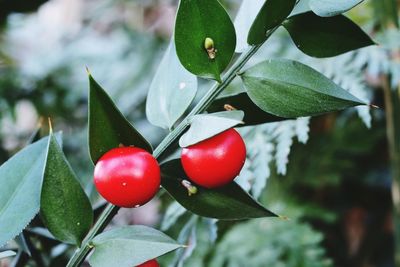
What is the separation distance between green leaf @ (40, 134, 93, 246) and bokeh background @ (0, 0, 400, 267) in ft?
0.67

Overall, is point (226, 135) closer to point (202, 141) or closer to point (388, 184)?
point (202, 141)

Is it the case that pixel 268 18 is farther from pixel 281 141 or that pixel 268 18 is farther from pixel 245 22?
pixel 281 141

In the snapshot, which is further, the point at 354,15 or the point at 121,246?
the point at 354,15

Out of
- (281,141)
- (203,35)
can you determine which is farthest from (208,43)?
(281,141)

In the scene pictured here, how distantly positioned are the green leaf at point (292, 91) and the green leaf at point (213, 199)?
0.25 ft

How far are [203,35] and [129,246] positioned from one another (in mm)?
175

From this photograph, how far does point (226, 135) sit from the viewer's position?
412mm

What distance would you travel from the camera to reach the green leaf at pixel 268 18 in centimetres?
43

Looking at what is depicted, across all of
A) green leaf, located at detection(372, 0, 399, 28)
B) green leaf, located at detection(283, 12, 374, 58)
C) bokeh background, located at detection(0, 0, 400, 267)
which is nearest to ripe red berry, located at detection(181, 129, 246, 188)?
green leaf, located at detection(283, 12, 374, 58)

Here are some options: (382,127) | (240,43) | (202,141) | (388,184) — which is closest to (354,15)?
(382,127)

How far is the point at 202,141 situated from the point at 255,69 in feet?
0.29

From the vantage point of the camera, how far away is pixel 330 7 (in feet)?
1.39

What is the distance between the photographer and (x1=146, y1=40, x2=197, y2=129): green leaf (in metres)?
0.48

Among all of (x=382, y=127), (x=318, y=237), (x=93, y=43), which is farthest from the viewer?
(x=93, y=43)
